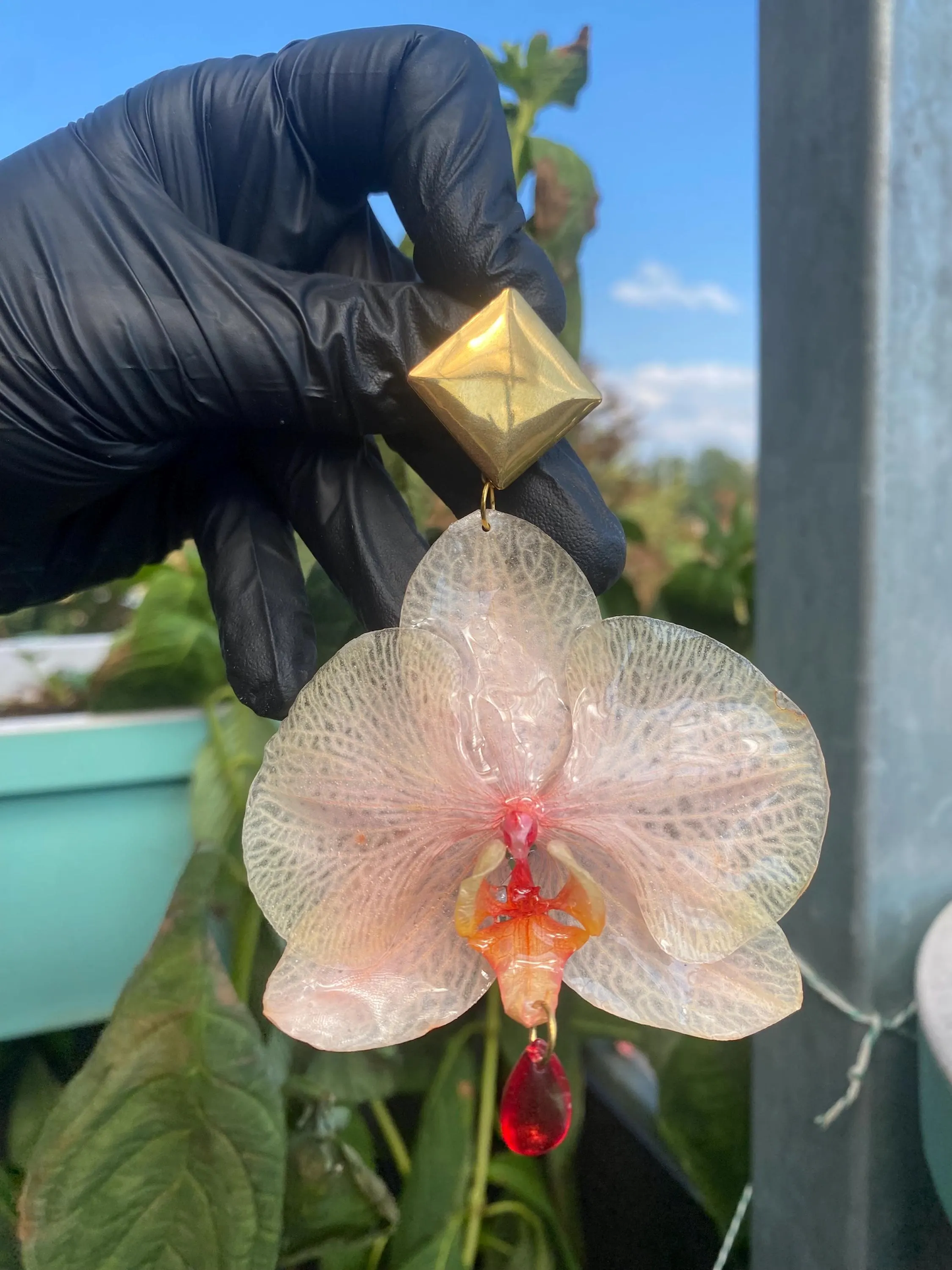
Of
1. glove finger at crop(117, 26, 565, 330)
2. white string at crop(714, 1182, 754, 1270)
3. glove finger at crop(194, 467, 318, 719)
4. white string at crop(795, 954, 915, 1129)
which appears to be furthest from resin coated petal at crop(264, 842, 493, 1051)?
white string at crop(714, 1182, 754, 1270)

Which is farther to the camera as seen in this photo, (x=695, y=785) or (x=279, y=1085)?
(x=279, y=1085)

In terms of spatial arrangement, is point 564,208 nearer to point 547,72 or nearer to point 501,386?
point 547,72

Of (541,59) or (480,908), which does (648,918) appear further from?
(541,59)

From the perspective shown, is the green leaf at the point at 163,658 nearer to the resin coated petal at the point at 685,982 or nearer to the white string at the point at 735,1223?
the resin coated petal at the point at 685,982

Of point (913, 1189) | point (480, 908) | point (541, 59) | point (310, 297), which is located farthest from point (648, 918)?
point (541, 59)

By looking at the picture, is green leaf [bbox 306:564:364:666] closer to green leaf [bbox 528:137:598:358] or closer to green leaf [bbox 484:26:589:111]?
green leaf [bbox 528:137:598:358]

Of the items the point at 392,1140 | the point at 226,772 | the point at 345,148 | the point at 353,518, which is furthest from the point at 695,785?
the point at 392,1140

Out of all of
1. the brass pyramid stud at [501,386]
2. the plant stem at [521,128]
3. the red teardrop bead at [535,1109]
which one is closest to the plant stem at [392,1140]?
the red teardrop bead at [535,1109]
